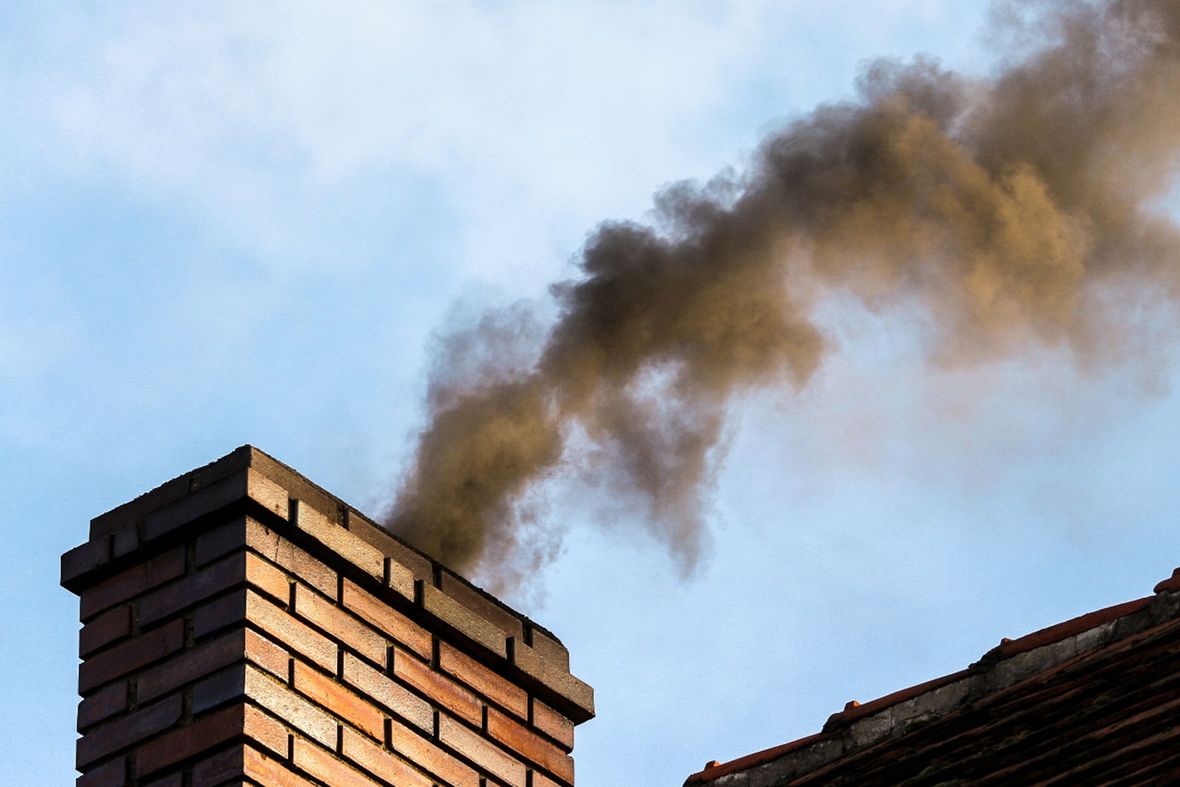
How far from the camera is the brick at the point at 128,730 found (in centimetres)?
520

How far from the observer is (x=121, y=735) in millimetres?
5277

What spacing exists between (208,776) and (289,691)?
0.99ft

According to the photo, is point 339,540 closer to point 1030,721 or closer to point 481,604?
point 481,604

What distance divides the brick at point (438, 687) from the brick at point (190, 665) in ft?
1.93

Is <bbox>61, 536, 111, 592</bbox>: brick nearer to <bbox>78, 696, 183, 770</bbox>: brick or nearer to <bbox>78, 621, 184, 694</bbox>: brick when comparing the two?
<bbox>78, 621, 184, 694</bbox>: brick

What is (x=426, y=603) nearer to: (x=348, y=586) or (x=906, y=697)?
(x=348, y=586)

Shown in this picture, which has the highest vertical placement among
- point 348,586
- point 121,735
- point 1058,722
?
point 348,586

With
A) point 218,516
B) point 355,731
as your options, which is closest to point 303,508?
point 218,516

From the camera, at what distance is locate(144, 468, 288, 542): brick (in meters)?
5.36

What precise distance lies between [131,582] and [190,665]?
413 mm

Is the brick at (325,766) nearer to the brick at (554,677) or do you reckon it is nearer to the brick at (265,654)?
the brick at (265,654)

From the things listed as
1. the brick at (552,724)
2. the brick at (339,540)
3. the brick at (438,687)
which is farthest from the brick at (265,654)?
the brick at (552,724)

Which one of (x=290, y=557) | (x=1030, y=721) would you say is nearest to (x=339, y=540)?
(x=290, y=557)

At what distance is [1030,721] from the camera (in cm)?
562
